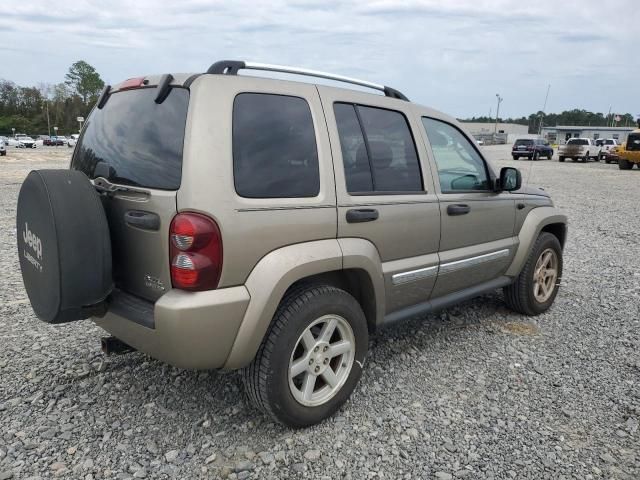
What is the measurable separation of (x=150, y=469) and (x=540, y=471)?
1934 mm

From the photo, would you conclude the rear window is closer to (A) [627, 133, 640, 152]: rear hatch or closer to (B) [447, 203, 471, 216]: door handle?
(B) [447, 203, 471, 216]: door handle

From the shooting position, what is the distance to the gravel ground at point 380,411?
2551 mm

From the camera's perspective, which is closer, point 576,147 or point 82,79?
point 576,147

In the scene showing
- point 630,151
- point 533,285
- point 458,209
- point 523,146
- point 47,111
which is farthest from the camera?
point 47,111

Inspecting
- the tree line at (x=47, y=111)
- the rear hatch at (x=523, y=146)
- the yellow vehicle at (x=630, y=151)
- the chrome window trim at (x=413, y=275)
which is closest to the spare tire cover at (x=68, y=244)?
the chrome window trim at (x=413, y=275)

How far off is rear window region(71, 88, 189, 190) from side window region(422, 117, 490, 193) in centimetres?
181

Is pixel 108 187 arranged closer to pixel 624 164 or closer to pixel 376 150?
pixel 376 150

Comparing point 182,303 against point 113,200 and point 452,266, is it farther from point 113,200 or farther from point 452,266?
point 452,266

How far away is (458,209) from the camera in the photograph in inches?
140

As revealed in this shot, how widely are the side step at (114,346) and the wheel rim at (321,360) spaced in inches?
36.2

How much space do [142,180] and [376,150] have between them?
55.3 inches

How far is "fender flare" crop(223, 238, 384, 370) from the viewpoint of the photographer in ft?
8.00

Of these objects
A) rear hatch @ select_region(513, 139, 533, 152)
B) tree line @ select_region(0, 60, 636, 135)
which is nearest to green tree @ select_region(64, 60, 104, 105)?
tree line @ select_region(0, 60, 636, 135)

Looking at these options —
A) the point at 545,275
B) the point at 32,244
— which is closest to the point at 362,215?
the point at 32,244
